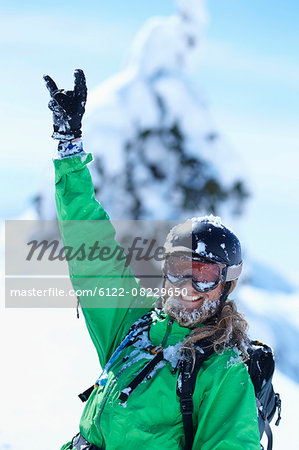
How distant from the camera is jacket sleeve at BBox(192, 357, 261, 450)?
5.56 feet

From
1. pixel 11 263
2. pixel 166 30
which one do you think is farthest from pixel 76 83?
pixel 166 30

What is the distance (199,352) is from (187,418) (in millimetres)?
262

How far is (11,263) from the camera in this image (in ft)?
31.6

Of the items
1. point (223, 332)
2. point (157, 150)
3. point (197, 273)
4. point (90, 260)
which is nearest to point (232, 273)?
point (197, 273)

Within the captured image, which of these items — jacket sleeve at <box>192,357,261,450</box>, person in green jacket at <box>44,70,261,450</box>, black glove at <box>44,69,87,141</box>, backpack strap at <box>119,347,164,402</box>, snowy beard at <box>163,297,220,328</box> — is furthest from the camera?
black glove at <box>44,69,87,141</box>

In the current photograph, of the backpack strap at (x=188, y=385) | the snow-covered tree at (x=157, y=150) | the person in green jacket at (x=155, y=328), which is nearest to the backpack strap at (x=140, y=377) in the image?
the person in green jacket at (x=155, y=328)

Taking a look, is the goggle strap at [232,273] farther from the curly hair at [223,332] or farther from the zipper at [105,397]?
the zipper at [105,397]

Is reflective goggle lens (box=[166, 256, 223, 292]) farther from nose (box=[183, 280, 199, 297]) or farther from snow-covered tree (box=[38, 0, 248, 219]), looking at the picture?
snow-covered tree (box=[38, 0, 248, 219])

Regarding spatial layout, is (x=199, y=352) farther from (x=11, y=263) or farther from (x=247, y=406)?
(x=11, y=263)

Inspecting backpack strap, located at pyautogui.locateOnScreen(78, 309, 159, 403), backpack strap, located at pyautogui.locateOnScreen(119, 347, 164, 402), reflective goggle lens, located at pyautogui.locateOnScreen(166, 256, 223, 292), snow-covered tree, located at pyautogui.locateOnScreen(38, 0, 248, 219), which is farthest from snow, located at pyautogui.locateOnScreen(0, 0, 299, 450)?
reflective goggle lens, located at pyautogui.locateOnScreen(166, 256, 223, 292)

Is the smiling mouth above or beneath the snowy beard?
above

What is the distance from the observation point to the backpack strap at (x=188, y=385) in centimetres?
182

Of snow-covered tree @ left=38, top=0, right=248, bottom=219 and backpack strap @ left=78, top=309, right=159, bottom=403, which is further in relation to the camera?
snow-covered tree @ left=38, top=0, right=248, bottom=219

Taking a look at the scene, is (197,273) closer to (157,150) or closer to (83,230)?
(83,230)
